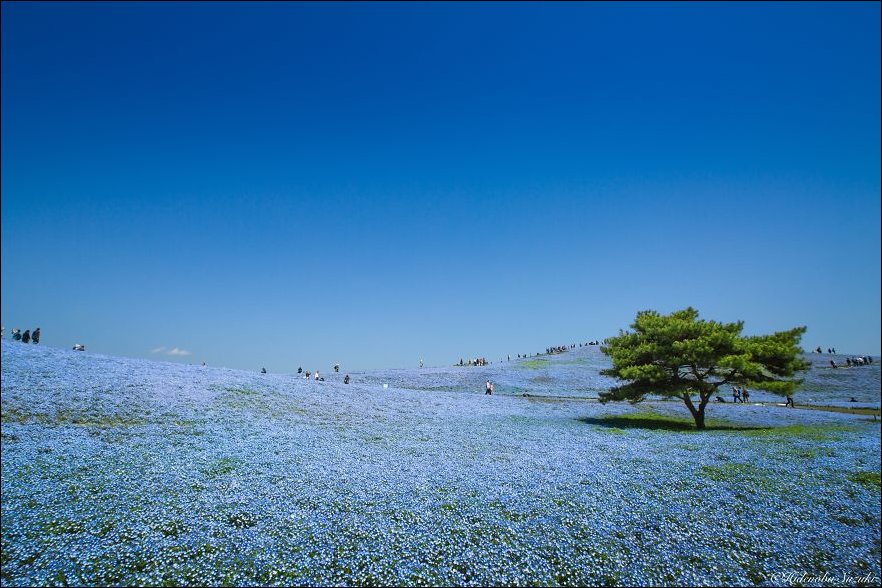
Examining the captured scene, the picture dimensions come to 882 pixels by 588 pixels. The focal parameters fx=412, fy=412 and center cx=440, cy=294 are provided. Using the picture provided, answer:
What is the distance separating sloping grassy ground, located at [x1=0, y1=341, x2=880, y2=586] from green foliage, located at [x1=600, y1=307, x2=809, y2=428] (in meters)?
3.98

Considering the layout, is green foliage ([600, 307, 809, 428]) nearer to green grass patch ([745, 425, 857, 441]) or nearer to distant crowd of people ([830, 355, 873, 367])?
green grass patch ([745, 425, 857, 441])

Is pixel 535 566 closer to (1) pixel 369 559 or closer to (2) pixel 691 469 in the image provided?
(1) pixel 369 559

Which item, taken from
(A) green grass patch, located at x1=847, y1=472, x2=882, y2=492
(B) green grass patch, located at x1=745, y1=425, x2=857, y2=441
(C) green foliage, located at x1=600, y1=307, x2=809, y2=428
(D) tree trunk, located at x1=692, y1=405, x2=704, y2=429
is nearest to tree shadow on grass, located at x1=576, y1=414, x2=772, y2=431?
(D) tree trunk, located at x1=692, y1=405, x2=704, y2=429

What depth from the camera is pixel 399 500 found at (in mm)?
11891

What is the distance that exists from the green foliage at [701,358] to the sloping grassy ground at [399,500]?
13.1 ft

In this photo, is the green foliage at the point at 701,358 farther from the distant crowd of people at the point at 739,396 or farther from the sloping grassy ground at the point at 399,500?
the distant crowd of people at the point at 739,396

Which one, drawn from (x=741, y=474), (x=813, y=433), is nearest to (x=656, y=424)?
(x=813, y=433)

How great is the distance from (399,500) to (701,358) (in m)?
23.1

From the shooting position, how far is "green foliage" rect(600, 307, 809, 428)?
2627 cm

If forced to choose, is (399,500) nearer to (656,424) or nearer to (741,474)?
(741,474)

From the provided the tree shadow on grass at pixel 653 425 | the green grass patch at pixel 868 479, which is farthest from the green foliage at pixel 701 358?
the green grass patch at pixel 868 479

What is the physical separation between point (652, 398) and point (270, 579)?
50443 millimetres

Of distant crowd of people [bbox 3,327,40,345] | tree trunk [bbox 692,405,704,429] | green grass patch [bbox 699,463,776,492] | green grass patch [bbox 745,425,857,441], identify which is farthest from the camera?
distant crowd of people [bbox 3,327,40,345]

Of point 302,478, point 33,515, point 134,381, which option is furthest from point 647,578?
point 134,381
